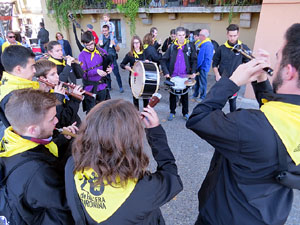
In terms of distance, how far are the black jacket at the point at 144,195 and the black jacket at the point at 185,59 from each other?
12.2 ft

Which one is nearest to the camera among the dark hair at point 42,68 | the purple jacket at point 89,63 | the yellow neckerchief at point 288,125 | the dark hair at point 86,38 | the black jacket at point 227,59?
the yellow neckerchief at point 288,125

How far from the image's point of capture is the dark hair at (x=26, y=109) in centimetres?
150

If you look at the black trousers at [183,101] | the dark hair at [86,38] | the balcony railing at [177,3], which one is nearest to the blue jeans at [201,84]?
the black trousers at [183,101]

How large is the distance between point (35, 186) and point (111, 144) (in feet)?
1.94

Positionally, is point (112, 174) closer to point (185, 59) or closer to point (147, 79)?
point (147, 79)

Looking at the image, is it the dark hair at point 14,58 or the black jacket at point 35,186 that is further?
the dark hair at point 14,58

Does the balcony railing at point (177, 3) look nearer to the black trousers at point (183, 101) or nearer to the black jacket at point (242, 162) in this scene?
the black trousers at point (183, 101)

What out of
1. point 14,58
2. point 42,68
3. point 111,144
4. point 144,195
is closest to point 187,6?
point 42,68

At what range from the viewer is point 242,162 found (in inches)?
44.1

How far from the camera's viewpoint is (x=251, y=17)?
7219 mm

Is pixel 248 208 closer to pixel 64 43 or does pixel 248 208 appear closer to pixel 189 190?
pixel 189 190

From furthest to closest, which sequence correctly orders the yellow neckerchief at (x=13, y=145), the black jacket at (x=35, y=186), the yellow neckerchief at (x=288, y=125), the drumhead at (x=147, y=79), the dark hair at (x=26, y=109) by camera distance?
the drumhead at (x=147, y=79) < the dark hair at (x=26, y=109) < the yellow neckerchief at (x=13, y=145) < the black jacket at (x=35, y=186) < the yellow neckerchief at (x=288, y=125)

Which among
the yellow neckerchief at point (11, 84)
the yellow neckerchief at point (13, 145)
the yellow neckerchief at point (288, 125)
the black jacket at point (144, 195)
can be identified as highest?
the yellow neckerchief at point (288, 125)

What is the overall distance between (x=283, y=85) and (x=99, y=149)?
105cm
